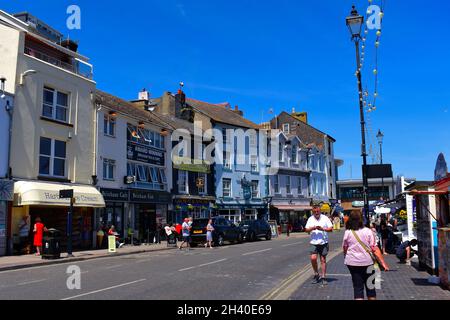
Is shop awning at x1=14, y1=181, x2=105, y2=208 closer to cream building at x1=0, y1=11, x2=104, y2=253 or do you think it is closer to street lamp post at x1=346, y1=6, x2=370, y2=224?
cream building at x1=0, y1=11, x2=104, y2=253

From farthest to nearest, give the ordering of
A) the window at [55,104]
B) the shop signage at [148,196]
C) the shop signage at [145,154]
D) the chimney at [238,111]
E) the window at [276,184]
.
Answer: the chimney at [238,111] → the window at [276,184] → the shop signage at [145,154] → the shop signage at [148,196] → the window at [55,104]

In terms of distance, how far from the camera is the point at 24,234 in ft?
72.8

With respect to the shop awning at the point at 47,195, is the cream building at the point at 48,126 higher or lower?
higher

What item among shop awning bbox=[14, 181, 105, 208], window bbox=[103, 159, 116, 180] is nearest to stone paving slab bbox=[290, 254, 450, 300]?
shop awning bbox=[14, 181, 105, 208]

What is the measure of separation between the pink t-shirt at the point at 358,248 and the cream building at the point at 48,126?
17.5m

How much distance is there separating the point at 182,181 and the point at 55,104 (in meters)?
14.5

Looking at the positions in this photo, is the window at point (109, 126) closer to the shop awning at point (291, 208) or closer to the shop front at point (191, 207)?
the shop front at point (191, 207)

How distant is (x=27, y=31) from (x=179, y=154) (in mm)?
16318

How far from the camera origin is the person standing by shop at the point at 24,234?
22125 millimetres

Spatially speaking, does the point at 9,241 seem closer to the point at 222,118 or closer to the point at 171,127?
the point at 171,127

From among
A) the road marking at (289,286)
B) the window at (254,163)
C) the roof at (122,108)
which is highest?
the roof at (122,108)

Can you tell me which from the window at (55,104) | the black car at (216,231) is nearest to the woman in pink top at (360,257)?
the black car at (216,231)

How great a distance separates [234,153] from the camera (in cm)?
4512
